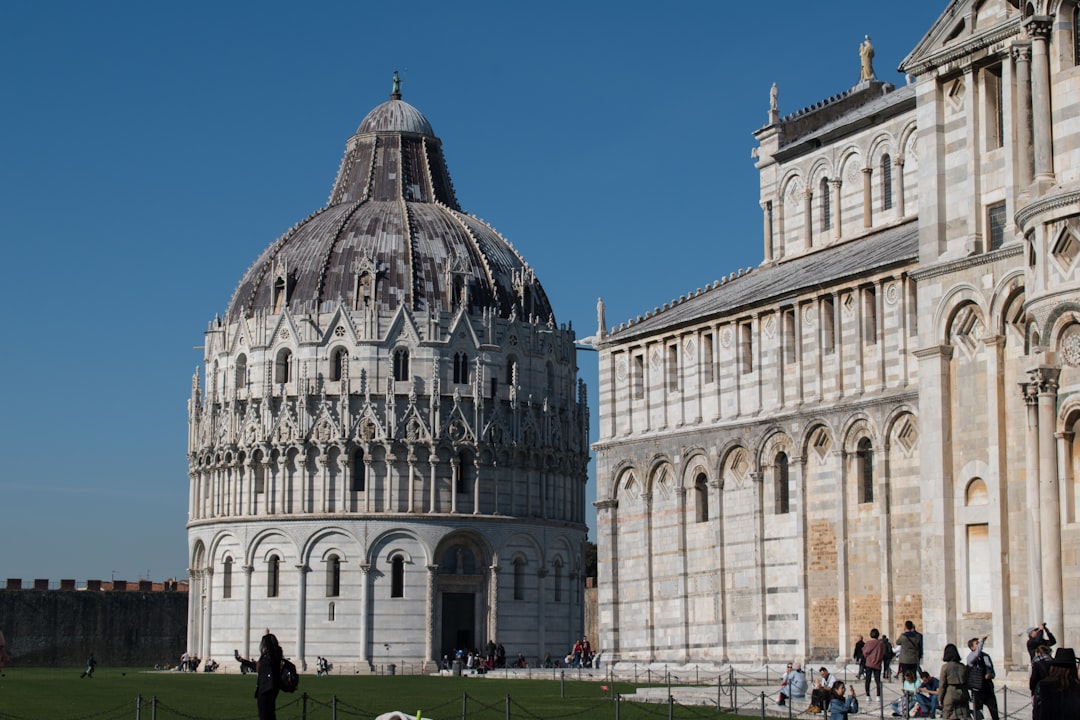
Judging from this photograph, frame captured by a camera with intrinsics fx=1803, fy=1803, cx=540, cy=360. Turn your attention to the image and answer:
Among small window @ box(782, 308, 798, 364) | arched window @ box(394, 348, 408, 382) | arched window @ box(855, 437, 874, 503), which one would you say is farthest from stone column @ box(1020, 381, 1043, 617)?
arched window @ box(394, 348, 408, 382)

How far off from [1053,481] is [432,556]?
214 ft

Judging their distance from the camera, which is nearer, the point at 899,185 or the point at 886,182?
the point at 899,185

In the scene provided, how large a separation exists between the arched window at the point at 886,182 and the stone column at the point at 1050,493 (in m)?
26.1

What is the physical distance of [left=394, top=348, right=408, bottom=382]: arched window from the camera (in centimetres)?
9669

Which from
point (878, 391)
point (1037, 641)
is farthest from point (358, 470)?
point (1037, 641)

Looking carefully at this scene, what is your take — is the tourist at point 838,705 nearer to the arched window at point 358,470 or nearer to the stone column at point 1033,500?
the stone column at point 1033,500

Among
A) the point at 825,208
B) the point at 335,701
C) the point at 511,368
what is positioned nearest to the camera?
the point at 335,701

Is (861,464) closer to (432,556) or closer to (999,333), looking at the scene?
(999,333)

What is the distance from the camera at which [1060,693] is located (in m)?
19.4

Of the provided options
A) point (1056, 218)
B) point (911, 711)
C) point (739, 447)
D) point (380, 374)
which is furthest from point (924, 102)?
point (380, 374)

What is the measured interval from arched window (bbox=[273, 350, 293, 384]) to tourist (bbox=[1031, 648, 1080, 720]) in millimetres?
80093

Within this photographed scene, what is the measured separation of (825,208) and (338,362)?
134ft

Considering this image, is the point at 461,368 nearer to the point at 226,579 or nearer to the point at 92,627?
the point at 226,579

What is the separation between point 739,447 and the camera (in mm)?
55469
